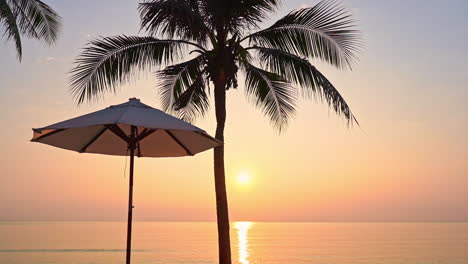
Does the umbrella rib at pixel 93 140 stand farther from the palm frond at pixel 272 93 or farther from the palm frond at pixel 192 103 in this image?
the palm frond at pixel 272 93

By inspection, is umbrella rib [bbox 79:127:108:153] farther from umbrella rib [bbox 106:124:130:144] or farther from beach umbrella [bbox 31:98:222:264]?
umbrella rib [bbox 106:124:130:144]

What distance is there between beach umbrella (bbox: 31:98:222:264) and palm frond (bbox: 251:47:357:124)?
3396mm

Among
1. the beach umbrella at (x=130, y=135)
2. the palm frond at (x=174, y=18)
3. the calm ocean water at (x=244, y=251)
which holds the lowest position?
the calm ocean water at (x=244, y=251)

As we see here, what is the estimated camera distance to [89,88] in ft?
42.6

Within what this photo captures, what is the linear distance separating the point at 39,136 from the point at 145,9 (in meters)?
4.54

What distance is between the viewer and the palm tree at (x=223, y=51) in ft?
40.9

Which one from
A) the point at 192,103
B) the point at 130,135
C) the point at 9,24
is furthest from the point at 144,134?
the point at 192,103

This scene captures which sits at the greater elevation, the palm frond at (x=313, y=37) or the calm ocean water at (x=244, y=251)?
the palm frond at (x=313, y=37)

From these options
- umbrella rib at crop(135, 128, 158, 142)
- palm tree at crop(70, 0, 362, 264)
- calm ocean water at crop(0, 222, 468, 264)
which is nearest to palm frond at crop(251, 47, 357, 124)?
palm tree at crop(70, 0, 362, 264)

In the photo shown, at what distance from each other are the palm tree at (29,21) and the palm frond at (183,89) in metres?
2.85

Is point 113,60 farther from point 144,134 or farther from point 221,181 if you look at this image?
point 144,134

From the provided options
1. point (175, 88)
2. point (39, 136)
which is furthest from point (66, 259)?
point (39, 136)

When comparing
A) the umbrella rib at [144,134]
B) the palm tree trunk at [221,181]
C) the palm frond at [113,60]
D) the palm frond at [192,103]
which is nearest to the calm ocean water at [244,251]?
the palm frond at [192,103]

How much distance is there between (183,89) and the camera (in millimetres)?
14859
